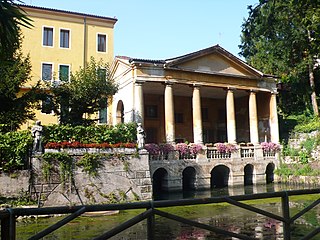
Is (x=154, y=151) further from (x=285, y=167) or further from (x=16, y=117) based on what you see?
(x=285, y=167)

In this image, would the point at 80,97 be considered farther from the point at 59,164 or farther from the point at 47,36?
the point at 47,36

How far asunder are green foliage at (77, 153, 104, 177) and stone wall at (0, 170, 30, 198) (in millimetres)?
2598

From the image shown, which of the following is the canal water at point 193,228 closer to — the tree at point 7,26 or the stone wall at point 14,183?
the stone wall at point 14,183

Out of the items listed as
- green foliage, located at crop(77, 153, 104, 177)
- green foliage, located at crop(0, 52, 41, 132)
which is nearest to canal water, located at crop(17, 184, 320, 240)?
green foliage, located at crop(77, 153, 104, 177)

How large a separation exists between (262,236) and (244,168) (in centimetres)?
1885

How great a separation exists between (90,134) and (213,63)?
13715 mm

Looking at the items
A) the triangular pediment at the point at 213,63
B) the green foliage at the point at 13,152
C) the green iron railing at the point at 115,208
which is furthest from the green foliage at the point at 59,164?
the green iron railing at the point at 115,208

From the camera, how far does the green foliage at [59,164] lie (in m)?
14.9

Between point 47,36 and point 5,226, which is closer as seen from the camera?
point 5,226

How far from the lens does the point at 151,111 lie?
1275 inches

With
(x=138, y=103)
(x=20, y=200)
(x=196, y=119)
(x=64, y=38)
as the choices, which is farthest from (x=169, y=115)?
(x=64, y=38)

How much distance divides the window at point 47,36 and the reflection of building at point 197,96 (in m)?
7.29

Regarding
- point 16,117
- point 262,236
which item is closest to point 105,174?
point 16,117

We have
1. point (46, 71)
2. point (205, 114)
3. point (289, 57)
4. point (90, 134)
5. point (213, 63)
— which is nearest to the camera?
point (90, 134)
